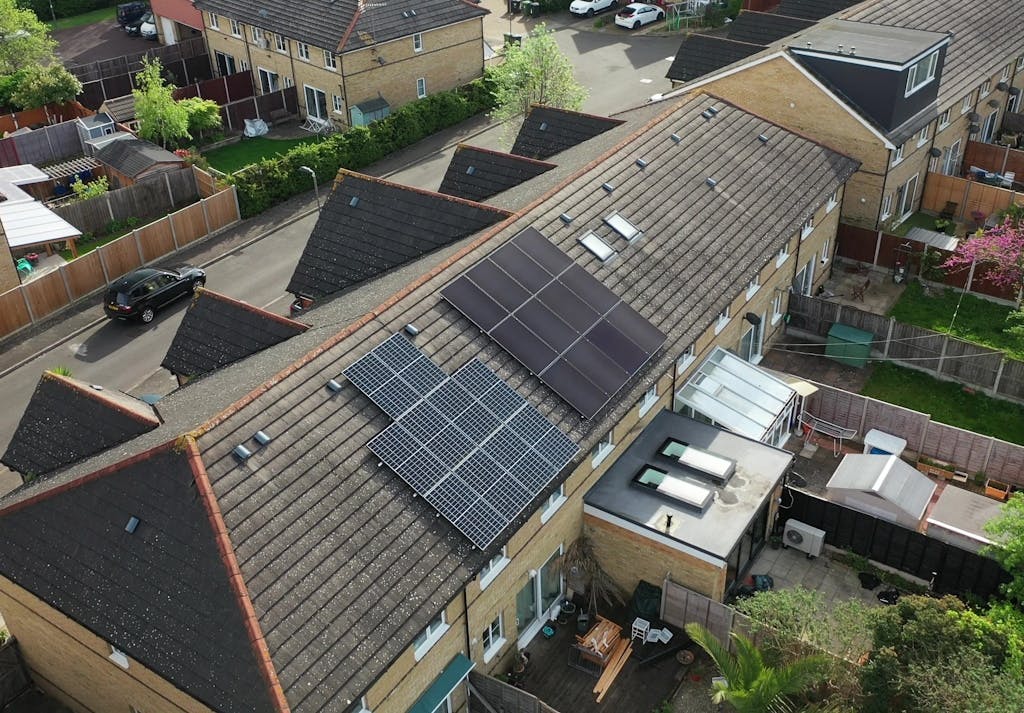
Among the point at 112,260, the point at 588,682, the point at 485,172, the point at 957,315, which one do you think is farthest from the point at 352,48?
the point at 588,682

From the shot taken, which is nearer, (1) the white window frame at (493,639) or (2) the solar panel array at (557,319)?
(1) the white window frame at (493,639)

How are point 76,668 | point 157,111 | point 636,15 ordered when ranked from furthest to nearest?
point 636,15 → point 157,111 → point 76,668

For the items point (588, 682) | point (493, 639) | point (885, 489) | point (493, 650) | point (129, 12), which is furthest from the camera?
point (129, 12)

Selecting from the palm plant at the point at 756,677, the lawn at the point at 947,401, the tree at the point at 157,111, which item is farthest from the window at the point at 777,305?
the tree at the point at 157,111

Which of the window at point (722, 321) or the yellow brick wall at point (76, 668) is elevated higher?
the window at point (722, 321)

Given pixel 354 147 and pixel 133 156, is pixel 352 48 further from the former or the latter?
pixel 133 156

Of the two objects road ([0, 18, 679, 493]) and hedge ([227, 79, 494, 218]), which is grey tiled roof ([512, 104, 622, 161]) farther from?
hedge ([227, 79, 494, 218])

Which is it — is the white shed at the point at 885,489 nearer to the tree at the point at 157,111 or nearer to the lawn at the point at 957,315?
the lawn at the point at 957,315
